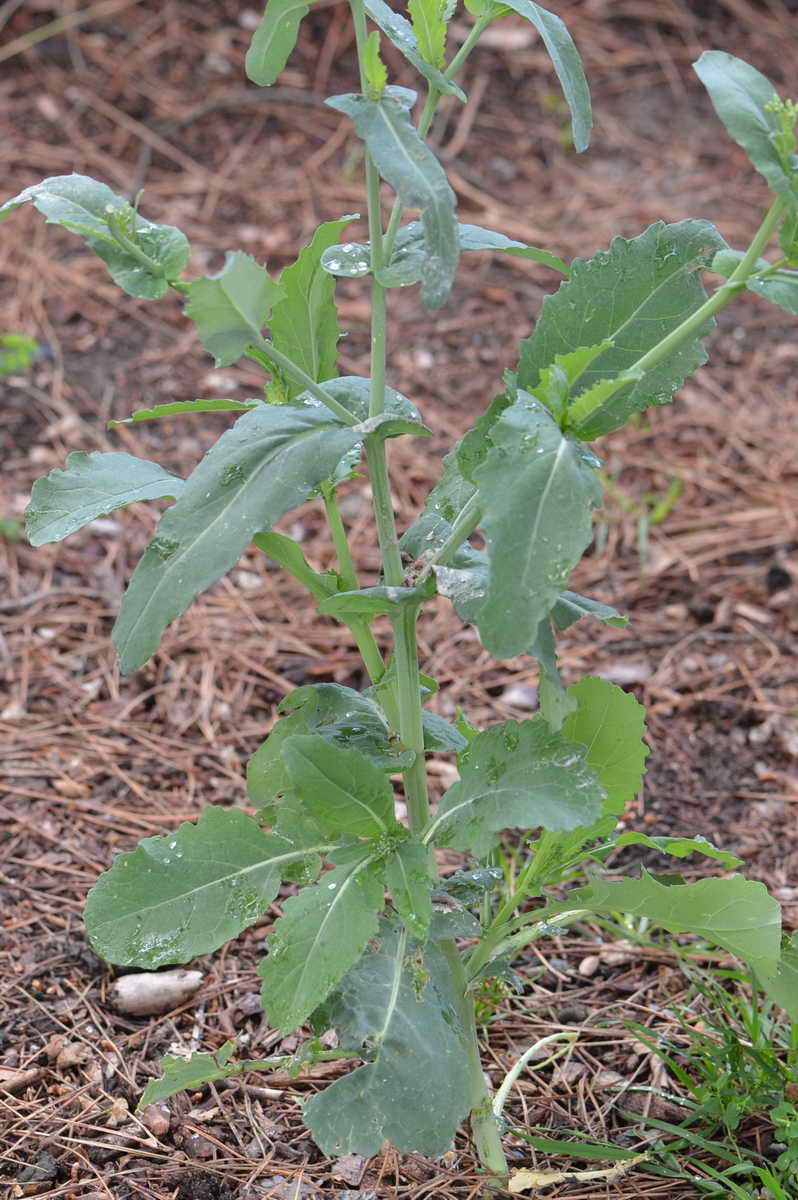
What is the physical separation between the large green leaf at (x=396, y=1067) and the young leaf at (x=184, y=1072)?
0.21 meters

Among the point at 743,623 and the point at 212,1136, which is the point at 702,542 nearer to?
the point at 743,623

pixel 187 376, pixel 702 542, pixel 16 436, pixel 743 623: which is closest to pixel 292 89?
pixel 187 376

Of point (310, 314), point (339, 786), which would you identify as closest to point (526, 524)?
point (339, 786)

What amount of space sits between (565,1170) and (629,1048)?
33 cm

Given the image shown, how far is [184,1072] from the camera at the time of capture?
176 centimetres

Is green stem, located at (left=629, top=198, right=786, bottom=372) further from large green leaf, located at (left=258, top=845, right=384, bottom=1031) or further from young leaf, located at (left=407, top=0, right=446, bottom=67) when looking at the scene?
large green leaf, located at (left=258, top=845, right=384, bottom=1031)

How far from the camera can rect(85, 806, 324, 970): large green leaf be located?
173 centimetres

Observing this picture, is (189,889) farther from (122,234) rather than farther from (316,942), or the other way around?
(122,234)

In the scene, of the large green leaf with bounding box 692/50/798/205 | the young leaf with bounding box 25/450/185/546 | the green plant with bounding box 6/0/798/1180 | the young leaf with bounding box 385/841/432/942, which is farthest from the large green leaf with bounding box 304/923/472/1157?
the large green leaf with bounding box 692/50/798/205

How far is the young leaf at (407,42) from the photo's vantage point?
5.06 ft

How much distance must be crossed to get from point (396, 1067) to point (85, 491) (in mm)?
888

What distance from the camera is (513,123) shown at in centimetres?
530

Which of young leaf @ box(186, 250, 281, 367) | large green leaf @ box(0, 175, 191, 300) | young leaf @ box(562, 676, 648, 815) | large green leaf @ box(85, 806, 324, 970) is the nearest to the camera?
young leaf @ box(186, 250, 281, 367)

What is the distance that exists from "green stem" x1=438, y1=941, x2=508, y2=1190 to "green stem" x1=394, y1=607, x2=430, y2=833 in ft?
0.68
